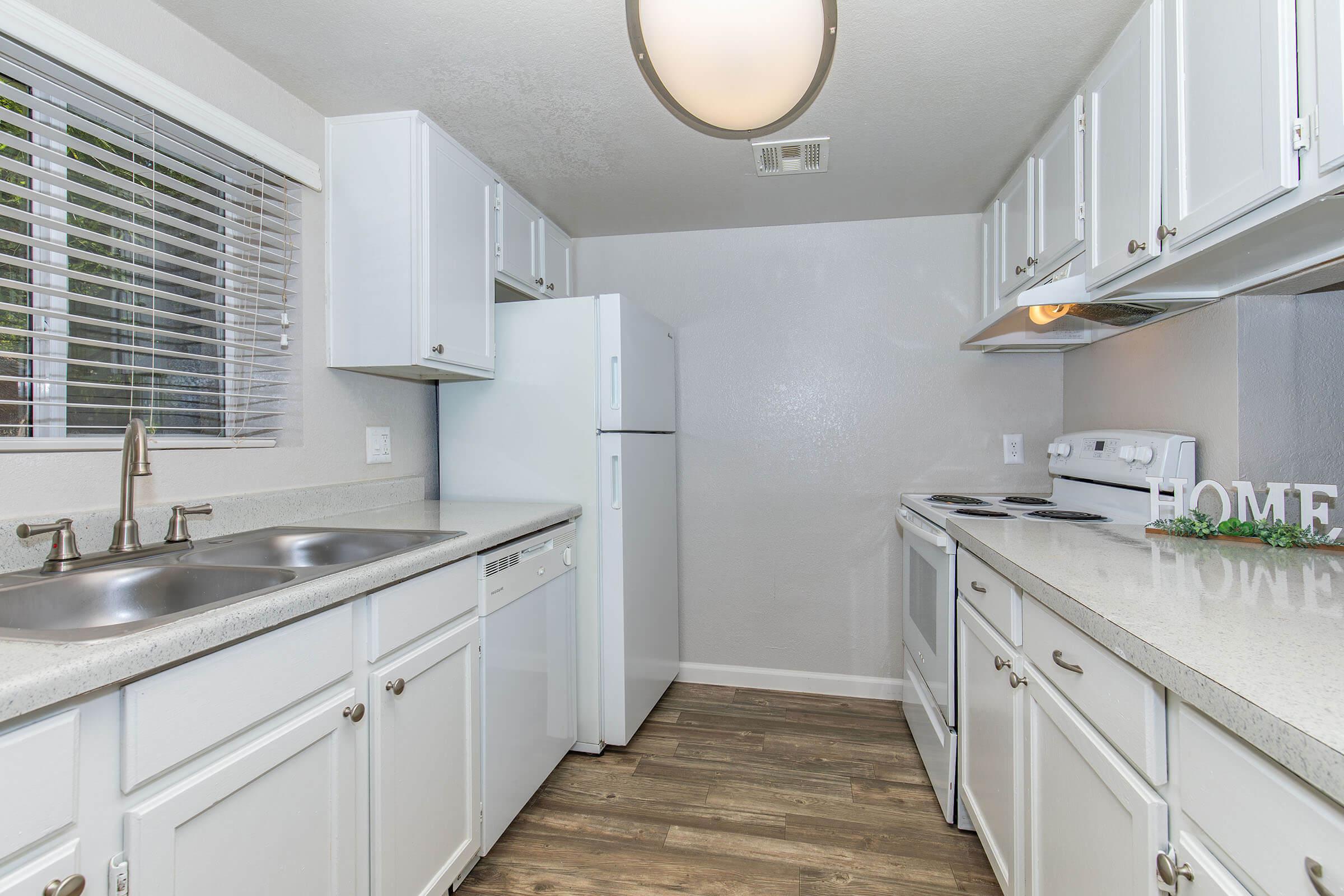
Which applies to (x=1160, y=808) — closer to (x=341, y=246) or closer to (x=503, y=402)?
(x=503, y=402)

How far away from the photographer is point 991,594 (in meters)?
1.63

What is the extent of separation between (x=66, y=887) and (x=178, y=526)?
91cm

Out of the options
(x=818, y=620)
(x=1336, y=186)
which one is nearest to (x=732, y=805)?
(x=818, y=620)

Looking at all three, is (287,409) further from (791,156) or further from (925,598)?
(925,598)

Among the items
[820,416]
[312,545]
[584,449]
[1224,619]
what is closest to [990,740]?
[1224,619]

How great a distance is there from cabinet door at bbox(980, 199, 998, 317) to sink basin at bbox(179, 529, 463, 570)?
2308 millimetres

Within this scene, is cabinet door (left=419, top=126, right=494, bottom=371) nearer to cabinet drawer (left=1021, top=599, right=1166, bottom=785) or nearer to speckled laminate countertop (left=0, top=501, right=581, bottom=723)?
speckled laminate countertop (left=0, top=501, right=581, bottom=723)

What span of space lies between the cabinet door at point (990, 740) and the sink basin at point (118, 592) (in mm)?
1530

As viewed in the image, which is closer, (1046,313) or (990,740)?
(990,740)

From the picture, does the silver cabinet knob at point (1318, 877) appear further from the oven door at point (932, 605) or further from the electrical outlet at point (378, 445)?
the electrical outlet at point (378, 445)

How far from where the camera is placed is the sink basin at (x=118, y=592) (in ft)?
3.67

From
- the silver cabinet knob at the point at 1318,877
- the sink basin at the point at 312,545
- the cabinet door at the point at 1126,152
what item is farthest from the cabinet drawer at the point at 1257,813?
the sink basin at the point at 312,545

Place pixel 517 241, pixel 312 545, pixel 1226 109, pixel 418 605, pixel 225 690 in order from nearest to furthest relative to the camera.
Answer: pixel 225 690
pixel 1226 109
pixel 418 605
pixel 312 545
pixel 517 241

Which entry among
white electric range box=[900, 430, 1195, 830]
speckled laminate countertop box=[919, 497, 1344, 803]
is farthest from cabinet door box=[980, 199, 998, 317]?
speckled laminate countertop box=[919, 497, 1344, 803]
